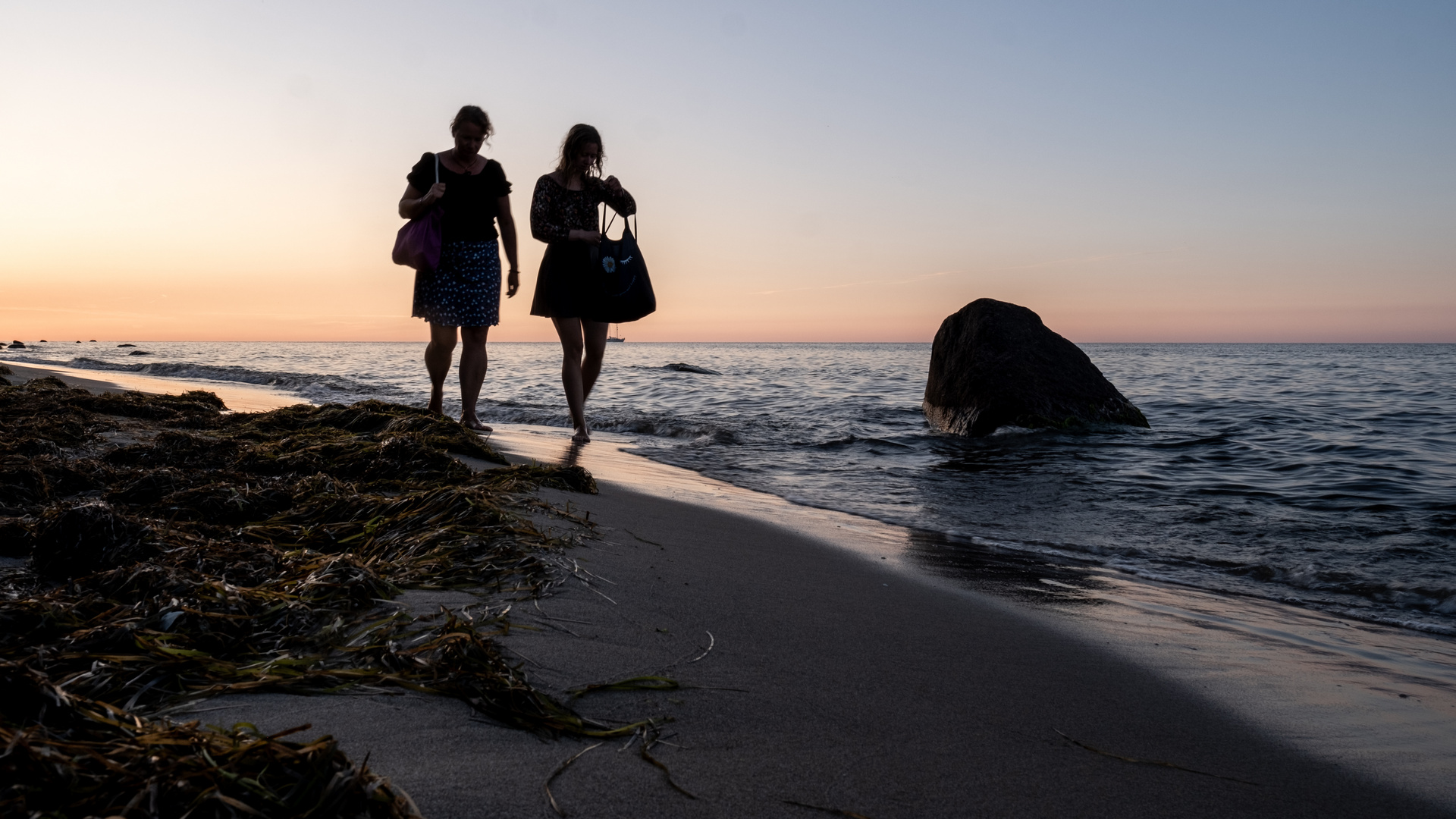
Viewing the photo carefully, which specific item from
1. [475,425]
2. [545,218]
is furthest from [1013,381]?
[475,425]

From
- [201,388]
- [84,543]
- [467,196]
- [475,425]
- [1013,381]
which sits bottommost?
[201,388]

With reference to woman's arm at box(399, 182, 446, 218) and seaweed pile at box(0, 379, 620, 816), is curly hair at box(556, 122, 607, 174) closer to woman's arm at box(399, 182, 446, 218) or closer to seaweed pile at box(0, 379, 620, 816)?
woman's arm at box(399, 182, 446, 218)

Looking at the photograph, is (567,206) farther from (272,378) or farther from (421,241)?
(272,378)

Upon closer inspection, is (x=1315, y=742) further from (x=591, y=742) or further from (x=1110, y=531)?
(x=1110, y=531)

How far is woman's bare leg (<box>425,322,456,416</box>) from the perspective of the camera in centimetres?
551

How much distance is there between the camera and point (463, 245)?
216 inches

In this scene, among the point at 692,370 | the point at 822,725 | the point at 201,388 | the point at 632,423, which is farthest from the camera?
the point at 692,370

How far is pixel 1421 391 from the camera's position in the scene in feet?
40.7

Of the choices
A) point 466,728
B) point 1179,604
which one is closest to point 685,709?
point 466,728

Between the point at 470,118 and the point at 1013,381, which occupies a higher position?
the point at 470,118

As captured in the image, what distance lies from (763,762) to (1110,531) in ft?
11.4

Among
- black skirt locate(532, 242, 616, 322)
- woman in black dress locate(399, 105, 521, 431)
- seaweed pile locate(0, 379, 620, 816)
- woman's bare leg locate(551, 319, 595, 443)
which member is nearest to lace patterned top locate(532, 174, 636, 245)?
black skirt locate(532, 242, 616, 322)

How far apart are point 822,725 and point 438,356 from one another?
187 inches

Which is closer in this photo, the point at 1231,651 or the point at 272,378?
the point at 1231,651
